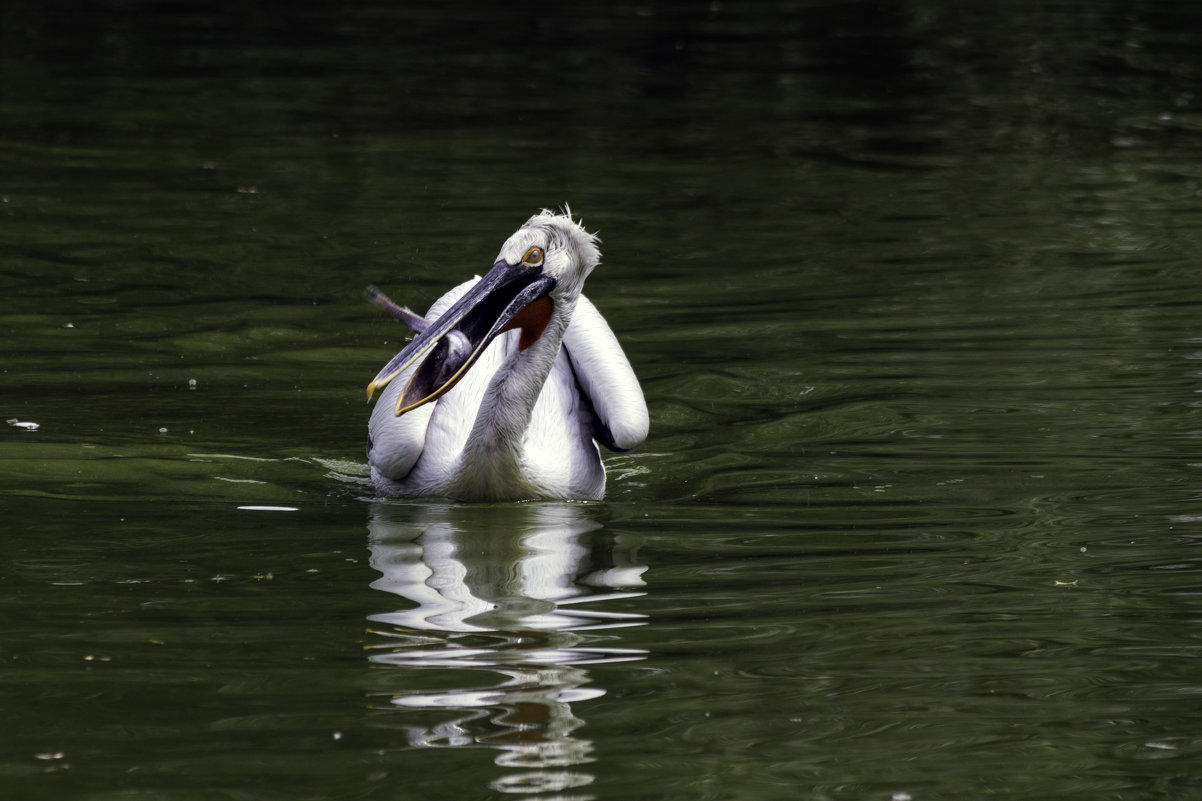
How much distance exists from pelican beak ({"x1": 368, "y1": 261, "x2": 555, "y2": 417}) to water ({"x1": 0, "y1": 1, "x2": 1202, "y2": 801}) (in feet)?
1.34

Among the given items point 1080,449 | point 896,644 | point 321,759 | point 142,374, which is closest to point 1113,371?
point 1080,449

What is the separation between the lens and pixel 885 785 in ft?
10.5

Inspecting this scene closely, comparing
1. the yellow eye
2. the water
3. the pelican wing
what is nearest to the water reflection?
the water

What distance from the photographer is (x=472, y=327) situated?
16.8 ft

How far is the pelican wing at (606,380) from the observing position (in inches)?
214

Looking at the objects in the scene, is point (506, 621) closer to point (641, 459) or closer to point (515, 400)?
point (515, 400)

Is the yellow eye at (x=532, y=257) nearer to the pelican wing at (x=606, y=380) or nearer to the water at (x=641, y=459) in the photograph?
the pelican wing at (x=606, y=380)

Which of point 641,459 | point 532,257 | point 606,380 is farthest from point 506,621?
point 641,459

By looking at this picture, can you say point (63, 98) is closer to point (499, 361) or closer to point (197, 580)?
point (499, 361)

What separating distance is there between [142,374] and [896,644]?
3.56m

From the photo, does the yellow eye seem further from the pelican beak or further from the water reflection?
the water reflection

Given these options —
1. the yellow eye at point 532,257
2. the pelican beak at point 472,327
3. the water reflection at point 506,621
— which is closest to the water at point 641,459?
the water reflection at point 506,621

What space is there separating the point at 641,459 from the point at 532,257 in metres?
0.98

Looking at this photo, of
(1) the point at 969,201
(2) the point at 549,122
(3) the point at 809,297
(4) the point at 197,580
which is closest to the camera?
(4) the point at 197,580
